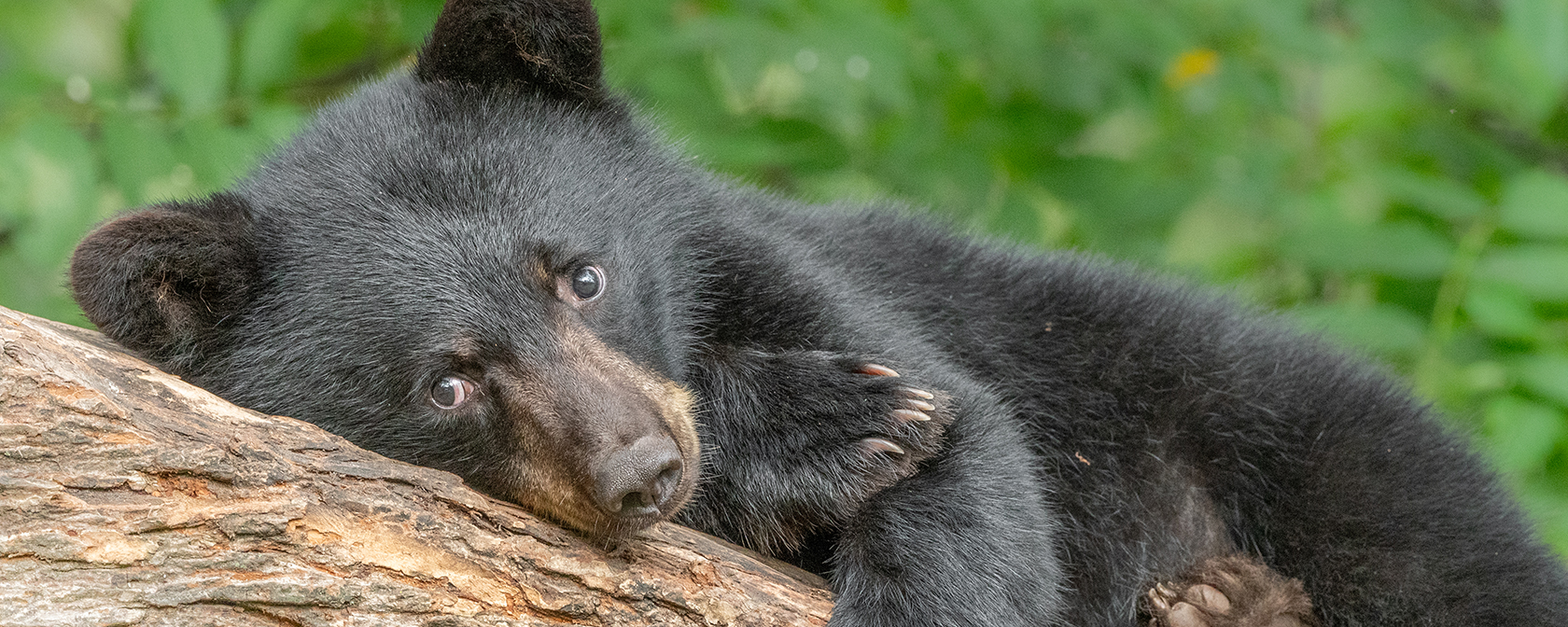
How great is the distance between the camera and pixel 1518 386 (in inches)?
169

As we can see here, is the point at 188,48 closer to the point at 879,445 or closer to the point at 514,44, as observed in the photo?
the point at 514,44

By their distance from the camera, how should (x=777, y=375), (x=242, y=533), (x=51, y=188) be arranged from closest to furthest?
1. (x=242, y=533)
2. (x=777, y=375)
3. (x=51, y=188)

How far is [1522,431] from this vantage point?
4156 millimetres

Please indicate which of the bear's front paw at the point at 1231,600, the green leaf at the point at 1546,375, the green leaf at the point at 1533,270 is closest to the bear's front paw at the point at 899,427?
the bear's front paw at the point at 1231,600

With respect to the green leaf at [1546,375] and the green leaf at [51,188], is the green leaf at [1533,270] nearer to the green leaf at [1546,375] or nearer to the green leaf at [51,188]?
the green leaf at [1546,375]

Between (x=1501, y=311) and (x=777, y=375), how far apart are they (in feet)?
9.91

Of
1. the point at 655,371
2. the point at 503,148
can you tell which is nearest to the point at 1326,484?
the point at 655,371

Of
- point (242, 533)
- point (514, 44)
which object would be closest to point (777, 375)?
point (514, 44)

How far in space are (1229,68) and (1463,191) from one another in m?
1.31

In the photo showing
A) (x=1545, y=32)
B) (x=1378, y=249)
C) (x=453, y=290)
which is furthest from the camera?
(x=1378, y=249)

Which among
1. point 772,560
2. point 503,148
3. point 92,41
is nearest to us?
point 772,560

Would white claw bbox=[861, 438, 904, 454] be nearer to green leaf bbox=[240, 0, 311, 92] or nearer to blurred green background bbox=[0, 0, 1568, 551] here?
blurred green background bbox=[0, 0, 1568, 551]

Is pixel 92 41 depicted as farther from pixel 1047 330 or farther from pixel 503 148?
pixel 1047 330

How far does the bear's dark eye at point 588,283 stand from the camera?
3037 millimetres
